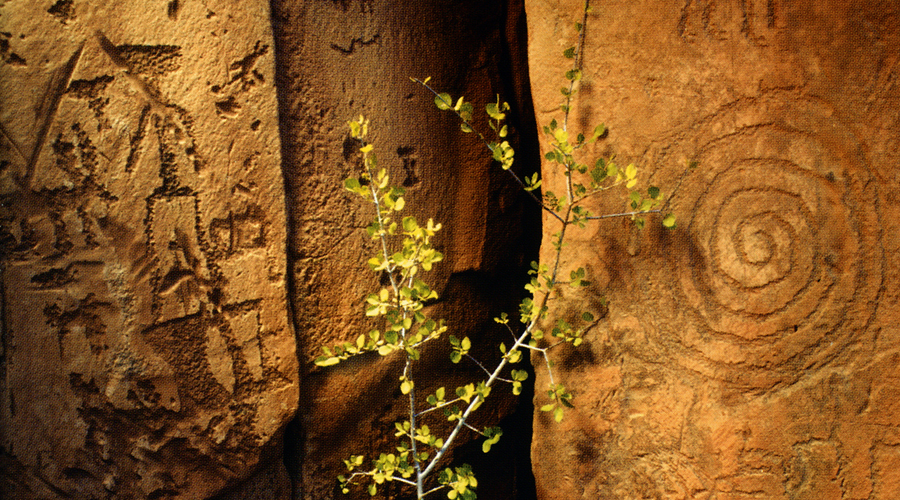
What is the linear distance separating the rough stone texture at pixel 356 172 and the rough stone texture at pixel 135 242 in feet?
0.32

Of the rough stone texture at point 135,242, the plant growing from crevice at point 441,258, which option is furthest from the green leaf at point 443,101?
the rough stone texture at point 135,242

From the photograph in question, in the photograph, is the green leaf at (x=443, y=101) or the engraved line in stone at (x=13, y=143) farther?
the green leaf at (x=443, y=101)

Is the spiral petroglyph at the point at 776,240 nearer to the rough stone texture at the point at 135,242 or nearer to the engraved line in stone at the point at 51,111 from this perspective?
the rough stone texture at the point at 135,242

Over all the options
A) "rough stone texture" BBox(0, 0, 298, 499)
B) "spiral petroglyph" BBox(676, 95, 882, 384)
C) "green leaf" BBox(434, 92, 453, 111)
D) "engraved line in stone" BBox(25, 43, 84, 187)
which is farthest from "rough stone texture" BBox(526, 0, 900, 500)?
"engraved line in stone" BBox(25, 43, 84, 187)

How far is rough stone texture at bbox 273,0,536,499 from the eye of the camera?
1.48m

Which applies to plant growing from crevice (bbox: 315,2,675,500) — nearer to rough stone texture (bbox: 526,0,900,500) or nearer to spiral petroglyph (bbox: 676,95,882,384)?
rough stone texture (bbox: 526,0,900,500)

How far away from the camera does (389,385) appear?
1.68m

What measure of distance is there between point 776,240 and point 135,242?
146 centimetres

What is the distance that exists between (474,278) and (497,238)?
158 millimetres

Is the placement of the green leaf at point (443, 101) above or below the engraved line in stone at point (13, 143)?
above

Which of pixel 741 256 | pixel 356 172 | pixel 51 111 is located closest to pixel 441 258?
pixel 356 172

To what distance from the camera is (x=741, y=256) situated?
4.31ft

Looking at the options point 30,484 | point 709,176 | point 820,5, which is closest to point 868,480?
point 709,176

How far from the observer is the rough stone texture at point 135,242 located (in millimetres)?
1253
